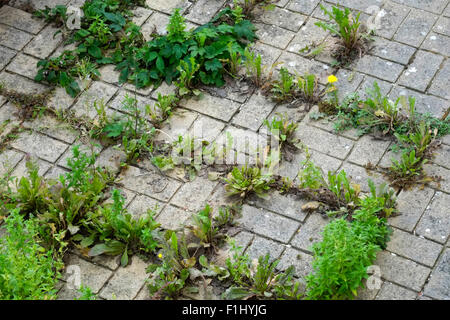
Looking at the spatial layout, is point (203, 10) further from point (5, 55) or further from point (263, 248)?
point (263, 248)

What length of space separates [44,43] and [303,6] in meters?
2.37

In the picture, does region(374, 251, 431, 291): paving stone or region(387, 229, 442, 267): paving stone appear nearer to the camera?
region(374, 251, 431, 291): paving stone

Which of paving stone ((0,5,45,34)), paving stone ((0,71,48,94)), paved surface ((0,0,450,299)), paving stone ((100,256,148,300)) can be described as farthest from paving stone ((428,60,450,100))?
paving stone ((0,5,45,34))

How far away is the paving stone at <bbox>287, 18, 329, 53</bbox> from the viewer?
6502 millimetres

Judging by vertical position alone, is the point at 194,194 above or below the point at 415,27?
below

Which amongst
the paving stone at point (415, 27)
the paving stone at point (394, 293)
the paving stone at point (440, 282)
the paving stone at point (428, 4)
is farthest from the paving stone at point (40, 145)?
the paving stone at point (428, 4)

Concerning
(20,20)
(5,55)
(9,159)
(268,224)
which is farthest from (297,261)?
(20,20)

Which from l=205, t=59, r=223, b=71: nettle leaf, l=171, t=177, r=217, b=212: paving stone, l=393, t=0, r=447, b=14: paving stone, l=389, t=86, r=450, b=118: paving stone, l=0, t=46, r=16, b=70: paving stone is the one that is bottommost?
l=171, t=177, r=217, b=212: paving stone

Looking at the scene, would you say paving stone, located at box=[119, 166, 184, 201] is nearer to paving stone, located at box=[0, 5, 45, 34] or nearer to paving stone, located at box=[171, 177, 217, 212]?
paving stone, located at box=[171, 177, 217, 212]

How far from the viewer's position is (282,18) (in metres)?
6.78

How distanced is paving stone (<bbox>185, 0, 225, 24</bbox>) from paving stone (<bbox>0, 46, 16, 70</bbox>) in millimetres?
1599

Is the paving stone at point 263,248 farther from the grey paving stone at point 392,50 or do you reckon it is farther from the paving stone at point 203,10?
the paving stone at point 203,10

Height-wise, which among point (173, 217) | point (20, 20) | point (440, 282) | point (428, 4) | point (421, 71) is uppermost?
point (20, 20)

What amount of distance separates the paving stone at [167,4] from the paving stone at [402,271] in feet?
10.4
